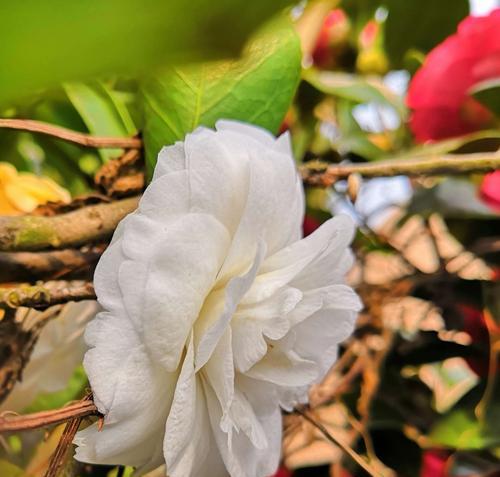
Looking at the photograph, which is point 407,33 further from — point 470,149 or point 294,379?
point 294,379

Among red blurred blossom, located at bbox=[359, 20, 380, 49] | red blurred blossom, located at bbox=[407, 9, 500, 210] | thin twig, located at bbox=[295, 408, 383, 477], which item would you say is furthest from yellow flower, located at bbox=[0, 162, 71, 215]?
red blurred blossom, located at bbox=[359, 20, 380, 49]

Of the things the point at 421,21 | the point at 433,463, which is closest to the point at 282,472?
the point at 433,463

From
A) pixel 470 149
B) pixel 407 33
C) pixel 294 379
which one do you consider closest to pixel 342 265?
pixel 294 379

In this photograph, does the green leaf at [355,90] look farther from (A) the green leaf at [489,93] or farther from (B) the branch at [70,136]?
(B) the branch at [70,136]

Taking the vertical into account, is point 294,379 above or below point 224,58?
below

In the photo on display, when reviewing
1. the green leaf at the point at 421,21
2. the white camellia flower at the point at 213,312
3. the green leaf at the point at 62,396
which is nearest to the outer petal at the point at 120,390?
the white camellia flower at the point at 213,312

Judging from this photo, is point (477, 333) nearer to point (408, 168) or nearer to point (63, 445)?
point (408, 168)
